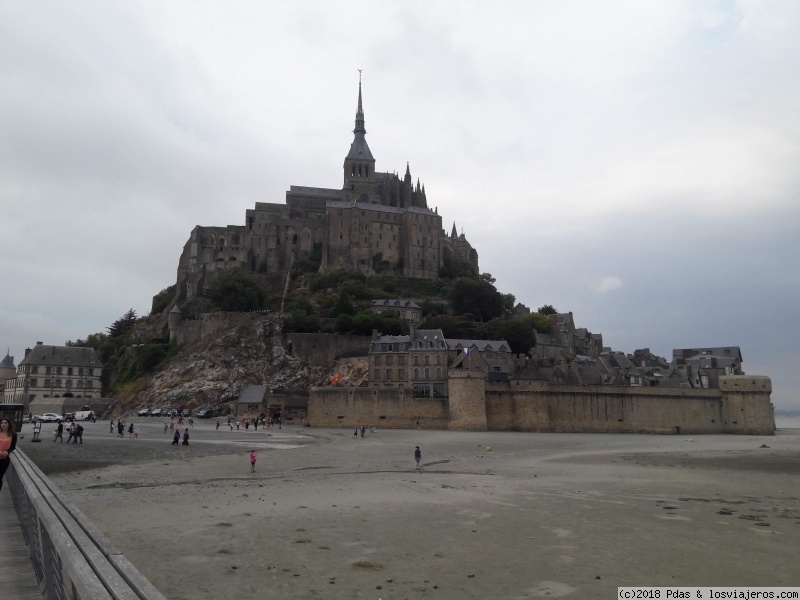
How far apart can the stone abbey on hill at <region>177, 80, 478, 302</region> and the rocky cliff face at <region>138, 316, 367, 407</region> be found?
59.7ft

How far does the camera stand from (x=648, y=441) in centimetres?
4169

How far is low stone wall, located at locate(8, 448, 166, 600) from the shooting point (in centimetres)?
364

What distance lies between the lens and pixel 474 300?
232 feet

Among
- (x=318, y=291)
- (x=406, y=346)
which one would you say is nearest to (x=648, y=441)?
(x=406, y=346)

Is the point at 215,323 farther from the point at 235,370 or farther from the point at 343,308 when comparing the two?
the point at 343,308

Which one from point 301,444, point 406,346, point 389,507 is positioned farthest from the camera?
point 406,346

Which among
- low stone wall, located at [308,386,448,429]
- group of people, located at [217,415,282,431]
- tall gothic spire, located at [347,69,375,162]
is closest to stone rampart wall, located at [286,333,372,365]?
group of people, located at [217,415,282,431]

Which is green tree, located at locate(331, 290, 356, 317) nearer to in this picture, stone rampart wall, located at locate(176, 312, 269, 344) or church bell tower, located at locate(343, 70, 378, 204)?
stone rampart wall, located at locate(176, 312, 269, 344)

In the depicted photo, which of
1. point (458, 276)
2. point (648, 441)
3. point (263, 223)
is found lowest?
point (648, 441)

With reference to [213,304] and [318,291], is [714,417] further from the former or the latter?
[213,304]

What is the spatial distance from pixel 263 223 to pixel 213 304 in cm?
1952

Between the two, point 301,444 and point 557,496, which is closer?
point 557,496

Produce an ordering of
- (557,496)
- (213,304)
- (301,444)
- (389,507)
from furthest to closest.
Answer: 1. (213,304)
2. (301,444)
3. (557,496)
4. (389,507)

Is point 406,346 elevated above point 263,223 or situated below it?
below
